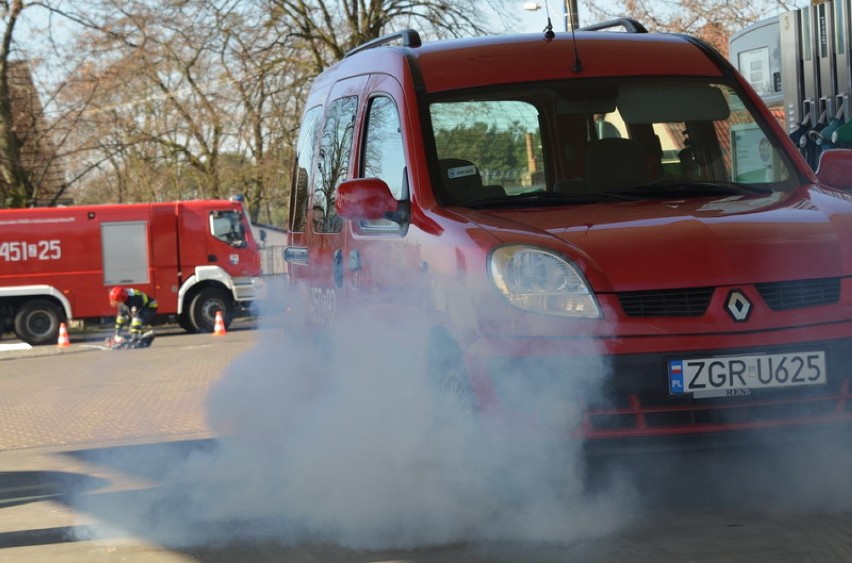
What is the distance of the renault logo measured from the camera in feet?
15.1

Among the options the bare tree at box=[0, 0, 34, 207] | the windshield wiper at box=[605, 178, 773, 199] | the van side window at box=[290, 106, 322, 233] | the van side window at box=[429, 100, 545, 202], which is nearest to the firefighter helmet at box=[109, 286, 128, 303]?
the bare tree at box=[0, 0, 34, 207]

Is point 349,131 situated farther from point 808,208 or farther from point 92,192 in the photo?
point 92,192

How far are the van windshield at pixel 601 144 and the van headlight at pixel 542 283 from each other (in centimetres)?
73

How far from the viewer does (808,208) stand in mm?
5129

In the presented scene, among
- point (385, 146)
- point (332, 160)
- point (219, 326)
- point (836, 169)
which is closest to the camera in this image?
point (836, 169)

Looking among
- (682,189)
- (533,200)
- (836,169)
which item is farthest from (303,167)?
(836,169)

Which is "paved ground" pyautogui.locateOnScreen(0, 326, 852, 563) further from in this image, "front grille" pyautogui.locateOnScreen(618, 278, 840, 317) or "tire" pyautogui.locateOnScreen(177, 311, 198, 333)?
"tire" pyautogui.locateOnScreen(177, 311, 198, 333)

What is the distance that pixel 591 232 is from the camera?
484 centimetres

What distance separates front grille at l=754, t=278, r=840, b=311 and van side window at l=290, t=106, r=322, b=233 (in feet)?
11.0

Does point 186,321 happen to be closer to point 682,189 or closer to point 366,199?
point 366,199

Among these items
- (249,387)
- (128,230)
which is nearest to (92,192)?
(128,230)

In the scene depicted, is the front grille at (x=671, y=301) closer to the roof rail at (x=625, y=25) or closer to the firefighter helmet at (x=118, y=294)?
the roof rail at (x=625, y=25)

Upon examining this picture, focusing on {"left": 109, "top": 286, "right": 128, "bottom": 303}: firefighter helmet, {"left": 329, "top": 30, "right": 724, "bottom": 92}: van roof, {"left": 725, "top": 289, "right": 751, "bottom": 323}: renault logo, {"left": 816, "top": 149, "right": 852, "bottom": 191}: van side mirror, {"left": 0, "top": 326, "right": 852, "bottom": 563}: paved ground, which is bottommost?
{"left": 0, "top": 326, "right": 852, "bottom": 563}: paved ground

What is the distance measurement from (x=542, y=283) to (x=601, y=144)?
134 centimetres
